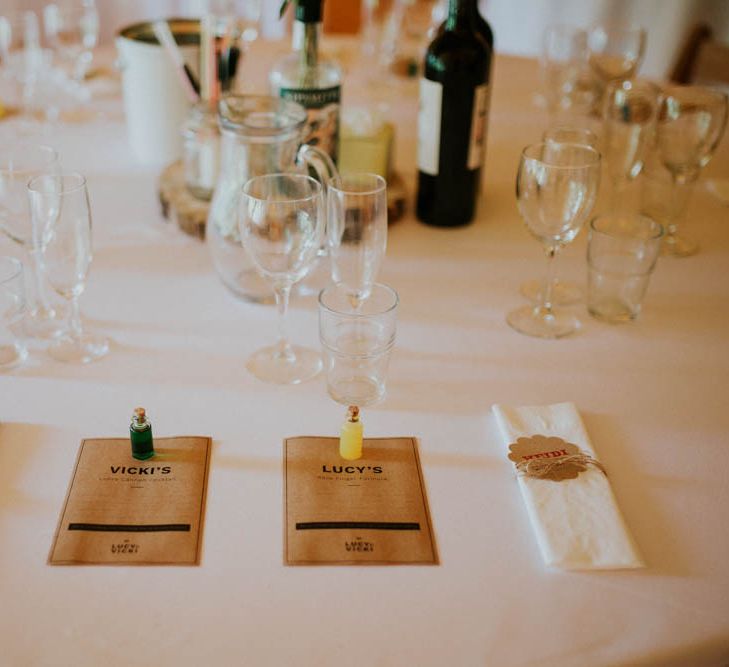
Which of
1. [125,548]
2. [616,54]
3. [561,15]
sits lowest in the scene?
[125,548]

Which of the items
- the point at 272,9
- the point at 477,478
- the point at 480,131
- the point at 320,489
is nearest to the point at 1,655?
the point at 320,489

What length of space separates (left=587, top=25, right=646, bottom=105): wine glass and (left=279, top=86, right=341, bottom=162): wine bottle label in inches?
27.5

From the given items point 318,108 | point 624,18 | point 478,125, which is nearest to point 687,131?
point 478,125

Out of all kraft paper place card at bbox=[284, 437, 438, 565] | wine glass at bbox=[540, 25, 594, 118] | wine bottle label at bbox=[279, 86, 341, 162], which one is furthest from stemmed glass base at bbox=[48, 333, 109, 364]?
wine glass at bbox=[540, 25, 594, 118]

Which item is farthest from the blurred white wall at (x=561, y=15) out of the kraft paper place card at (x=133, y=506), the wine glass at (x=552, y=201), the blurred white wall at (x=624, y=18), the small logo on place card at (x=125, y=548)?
the small logo on place card at (x=125, y=548)

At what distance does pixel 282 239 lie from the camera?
1.01 m

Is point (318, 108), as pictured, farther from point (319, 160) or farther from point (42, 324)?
point (42, 324)

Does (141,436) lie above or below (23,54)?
below

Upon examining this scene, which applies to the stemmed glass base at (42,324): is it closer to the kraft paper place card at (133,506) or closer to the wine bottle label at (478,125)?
the kraft paper place card at (133,506)

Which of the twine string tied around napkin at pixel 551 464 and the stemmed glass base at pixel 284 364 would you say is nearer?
the twine string tied around napkin at pixel 551 464

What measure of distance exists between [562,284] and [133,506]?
0.72 metres

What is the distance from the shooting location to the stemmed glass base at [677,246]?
1.39m

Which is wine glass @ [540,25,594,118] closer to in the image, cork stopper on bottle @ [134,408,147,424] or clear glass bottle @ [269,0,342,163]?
clear glass bottle @ [269,0,342,163]

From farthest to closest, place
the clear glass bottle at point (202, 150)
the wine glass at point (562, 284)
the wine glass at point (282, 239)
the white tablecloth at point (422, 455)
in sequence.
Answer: the clear glass bottle at point (202, 150), the wine glass at point (562, 284), the wine glass at point (282, 239), the white tablecloth at point (422, 455)
